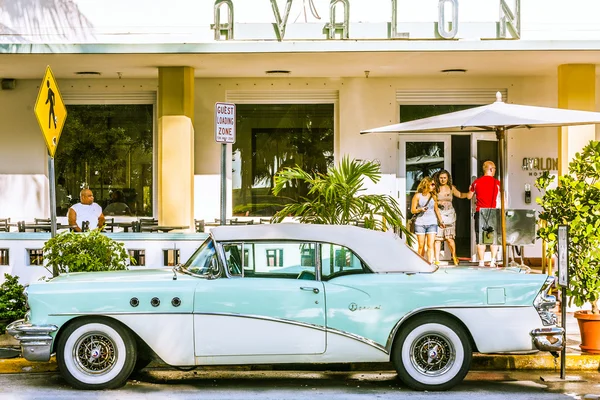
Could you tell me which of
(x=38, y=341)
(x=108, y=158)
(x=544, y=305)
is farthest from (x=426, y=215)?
(x=38, y=341)

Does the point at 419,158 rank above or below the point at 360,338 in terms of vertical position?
above

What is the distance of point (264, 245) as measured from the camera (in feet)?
28.0

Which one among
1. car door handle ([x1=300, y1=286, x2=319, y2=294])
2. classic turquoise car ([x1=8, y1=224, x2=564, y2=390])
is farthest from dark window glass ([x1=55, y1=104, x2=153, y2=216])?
car door handle ([x1=300, y1=286, x2=319, y2=294])

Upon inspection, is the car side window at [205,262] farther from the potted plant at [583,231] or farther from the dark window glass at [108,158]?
the dark window glass at [108,158]

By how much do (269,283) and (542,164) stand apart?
1005 centimetres

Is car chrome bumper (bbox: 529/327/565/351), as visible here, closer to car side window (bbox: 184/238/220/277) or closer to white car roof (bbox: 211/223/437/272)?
white car roof (bbox: 211/223/437/272)

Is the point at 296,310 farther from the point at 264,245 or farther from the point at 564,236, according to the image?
the point at 564,236

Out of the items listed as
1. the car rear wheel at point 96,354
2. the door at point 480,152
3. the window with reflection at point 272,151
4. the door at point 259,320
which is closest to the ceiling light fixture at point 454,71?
the door at point 480,152

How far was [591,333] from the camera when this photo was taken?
31.6ft

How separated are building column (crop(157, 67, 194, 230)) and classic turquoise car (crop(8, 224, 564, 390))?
662 centimetres

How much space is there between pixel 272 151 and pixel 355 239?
843 centimetres

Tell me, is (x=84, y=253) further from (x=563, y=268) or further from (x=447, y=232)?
(x=447, y=232)

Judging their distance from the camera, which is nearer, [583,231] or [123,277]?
[123,277]

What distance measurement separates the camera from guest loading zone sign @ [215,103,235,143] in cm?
1099
